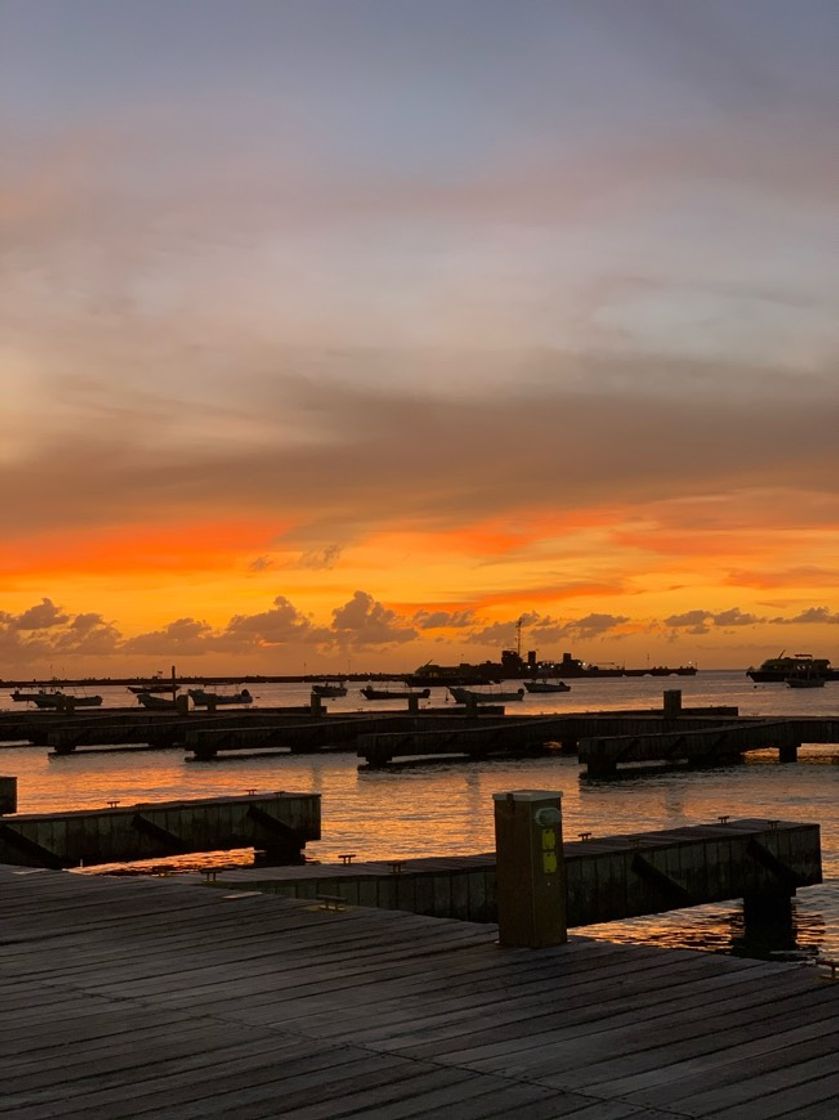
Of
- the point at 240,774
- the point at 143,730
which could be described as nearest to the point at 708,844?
the point at 240,774

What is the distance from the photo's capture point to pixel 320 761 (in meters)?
73.1

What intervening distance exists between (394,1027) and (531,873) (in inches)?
107

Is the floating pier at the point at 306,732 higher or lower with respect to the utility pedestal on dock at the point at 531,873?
lower

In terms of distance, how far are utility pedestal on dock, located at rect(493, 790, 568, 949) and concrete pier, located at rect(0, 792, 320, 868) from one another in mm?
18172

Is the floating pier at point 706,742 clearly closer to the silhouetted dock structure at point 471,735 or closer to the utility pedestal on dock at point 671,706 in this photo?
the silhouetted dock structure at point 471,735

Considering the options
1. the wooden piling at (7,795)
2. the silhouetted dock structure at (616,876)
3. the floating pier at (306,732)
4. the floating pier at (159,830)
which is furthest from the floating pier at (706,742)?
the silhouetted dock structure at (616,876)

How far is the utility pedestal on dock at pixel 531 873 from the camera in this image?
35.6 feet

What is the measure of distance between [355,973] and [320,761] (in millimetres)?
63669

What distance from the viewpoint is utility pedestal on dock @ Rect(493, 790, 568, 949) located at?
1085 centimetres

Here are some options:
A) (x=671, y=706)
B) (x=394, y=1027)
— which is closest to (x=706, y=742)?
(x=671, y=706)

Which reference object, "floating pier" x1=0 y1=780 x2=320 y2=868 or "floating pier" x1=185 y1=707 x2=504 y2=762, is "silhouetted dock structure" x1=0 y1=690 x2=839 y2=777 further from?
"floating pier" x1=0 y1=780 x2=320 y2=868

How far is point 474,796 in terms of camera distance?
2096 inches

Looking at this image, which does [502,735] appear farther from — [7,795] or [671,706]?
[7,795]

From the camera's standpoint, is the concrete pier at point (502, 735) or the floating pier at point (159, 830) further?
the concrete pier at point (502, 735)
